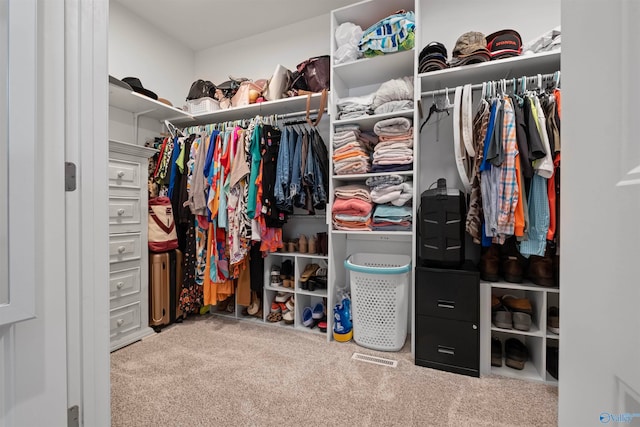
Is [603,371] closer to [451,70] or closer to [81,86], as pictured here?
[81,86]

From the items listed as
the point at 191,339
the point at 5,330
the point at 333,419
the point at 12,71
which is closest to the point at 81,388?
the point at 5,330

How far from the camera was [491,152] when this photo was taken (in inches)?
61.9

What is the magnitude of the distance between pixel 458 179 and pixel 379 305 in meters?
1.12

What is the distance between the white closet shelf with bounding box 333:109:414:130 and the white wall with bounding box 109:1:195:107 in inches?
77.3

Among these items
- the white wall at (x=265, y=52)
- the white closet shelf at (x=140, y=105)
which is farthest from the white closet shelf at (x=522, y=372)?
the white closet shelf at (x=140, y=105)

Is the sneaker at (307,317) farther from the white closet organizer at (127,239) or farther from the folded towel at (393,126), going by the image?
the folded towel at (393,126)

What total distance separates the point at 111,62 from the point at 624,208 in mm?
3175

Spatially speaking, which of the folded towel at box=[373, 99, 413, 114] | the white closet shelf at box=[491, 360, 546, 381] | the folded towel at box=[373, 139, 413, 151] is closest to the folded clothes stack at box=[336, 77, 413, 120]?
the folded towel at box=[373, 99, 413, 114]

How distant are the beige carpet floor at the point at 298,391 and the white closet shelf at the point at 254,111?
1900 mm

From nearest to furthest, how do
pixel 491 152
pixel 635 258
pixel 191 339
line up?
pixel 635 258
pixel 491 152
pixel 191 339

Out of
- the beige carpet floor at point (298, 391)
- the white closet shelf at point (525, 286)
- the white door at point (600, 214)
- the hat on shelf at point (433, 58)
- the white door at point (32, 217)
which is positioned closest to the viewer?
the white door at point (600, 214)

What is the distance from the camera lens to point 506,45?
172cm

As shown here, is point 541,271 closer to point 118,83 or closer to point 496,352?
point 496,352

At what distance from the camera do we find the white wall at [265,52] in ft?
8.43
